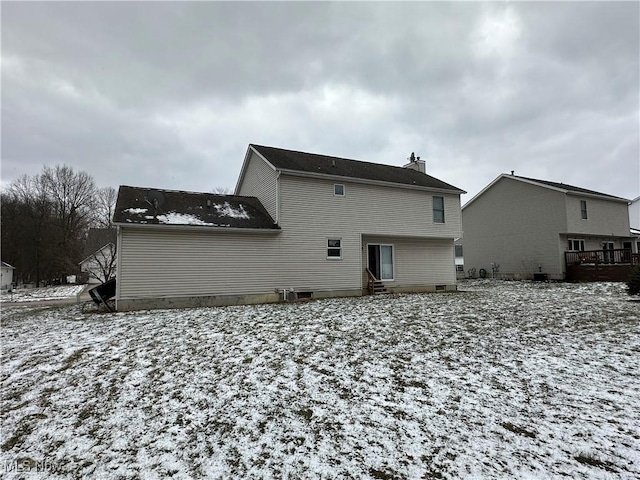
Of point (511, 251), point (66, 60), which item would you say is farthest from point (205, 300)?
point (511, 251)

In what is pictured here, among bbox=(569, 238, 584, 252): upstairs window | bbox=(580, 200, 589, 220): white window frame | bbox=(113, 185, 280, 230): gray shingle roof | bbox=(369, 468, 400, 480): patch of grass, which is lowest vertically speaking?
bbox=(369, 468, 400, 480): patch of grass

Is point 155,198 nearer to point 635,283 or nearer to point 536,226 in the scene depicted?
point 635,283

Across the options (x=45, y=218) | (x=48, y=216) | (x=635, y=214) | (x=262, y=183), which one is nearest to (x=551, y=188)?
(x=262, y=183)

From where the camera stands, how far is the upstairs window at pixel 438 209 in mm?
17969

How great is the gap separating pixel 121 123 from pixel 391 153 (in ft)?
66.4

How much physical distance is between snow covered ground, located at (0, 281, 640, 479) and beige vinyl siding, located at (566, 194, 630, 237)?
1826 cm

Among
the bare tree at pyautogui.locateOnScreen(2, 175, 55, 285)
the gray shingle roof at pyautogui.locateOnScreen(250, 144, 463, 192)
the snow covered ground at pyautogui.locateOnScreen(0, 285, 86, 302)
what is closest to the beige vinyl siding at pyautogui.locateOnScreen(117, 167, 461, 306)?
the gray shingle roof at pyautogui.locateOnScreen(250, 144, 463, 192)

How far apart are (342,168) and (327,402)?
538 inches

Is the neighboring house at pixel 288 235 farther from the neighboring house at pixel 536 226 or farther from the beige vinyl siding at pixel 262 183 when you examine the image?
the neighboring house at pixel 536 226

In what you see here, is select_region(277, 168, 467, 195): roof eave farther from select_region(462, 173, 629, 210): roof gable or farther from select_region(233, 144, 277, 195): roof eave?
select_region(462, 173, 629, 210): roof gable

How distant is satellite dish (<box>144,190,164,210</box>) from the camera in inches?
519

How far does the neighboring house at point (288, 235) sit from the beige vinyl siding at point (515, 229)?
29.6 ft

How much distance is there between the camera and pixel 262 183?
15.8 meters

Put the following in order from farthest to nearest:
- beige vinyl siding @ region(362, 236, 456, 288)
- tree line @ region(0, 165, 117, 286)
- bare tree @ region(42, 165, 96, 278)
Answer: bare tree @ region(42, 165, 96, 278), tree line @ region(0, 165, 117, 286), beige vinyl siding @ region(362, 236, 456, 288)
